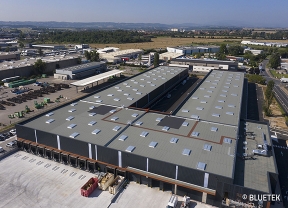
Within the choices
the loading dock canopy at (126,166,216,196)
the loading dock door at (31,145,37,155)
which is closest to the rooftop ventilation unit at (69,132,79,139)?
the loading dock door at (31,145,37,155)

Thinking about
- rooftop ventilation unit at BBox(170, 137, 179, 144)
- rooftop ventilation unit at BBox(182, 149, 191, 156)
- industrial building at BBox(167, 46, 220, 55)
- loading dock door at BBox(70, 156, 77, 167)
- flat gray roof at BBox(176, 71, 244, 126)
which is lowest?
loading dock door at BBox(70, 156, 77, 167)

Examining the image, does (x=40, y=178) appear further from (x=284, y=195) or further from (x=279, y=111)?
(x=279, y=111)

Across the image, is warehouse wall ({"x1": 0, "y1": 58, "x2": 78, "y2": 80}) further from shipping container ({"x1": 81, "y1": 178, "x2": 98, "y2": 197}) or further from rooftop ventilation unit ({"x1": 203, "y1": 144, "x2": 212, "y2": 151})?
rooftop ventilation unit ({"x1": 203, "y1": 144, "x2": 212, "y2": 151})

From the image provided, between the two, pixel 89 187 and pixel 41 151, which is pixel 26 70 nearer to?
pixel 41 151

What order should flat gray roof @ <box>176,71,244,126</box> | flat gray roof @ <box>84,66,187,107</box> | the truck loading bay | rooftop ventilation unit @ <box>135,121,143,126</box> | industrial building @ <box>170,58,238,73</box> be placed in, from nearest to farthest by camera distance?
the truck loading bay < rooftop ventilation unit @ <box>135,121,143,126</box> < flat gray roof @ <box>176,71,244,126</box> < flat gray roof @ <box>84,66,187,107</box> < industrial building @ <box>170,58,238,73</box>

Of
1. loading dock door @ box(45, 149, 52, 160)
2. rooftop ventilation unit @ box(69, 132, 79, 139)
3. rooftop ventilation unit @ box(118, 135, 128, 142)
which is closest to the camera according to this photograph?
rooftop ventilation unit @ box(118, 135, 128, 142)

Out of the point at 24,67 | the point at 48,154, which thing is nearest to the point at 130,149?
the point at 48,154
